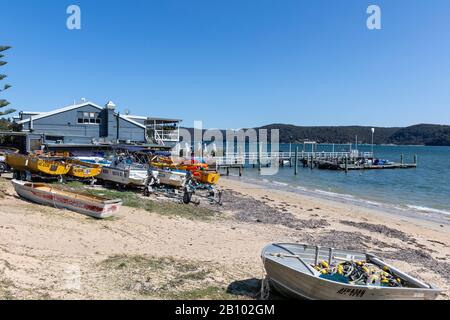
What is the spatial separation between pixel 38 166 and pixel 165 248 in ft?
43.8

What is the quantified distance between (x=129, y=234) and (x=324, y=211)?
44.1ft

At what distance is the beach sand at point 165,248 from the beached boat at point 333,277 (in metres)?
0.88

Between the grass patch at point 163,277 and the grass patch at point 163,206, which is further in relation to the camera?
the grass patch at point 163,206

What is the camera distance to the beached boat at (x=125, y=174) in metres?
21.5

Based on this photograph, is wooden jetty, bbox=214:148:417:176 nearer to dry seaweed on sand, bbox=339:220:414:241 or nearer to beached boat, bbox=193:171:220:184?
beached boat, bbox=193:171:220:184

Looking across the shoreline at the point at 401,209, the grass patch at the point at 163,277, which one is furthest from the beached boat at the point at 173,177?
the grass patch at the point at 163,277

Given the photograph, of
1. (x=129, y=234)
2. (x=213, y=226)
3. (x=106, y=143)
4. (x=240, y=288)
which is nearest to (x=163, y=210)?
(x=213, y=226)

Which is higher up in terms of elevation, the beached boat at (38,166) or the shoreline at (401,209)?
the beached boat at (38,166)

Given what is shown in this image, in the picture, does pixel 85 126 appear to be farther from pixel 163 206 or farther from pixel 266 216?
pixel 266 216

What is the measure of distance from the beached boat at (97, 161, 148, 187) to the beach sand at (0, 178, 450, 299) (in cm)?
523

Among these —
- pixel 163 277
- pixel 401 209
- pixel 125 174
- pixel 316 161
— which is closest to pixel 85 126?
pixel 125 174

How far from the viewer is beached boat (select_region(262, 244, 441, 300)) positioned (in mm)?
6953

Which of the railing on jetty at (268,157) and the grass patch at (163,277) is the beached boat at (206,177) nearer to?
the grass patch at (163,277)

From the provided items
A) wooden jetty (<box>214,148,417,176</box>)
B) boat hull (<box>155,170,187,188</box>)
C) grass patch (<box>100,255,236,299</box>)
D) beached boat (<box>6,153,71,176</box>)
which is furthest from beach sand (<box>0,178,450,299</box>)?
wooden jetty (<box>214,148,417,176</box>)
